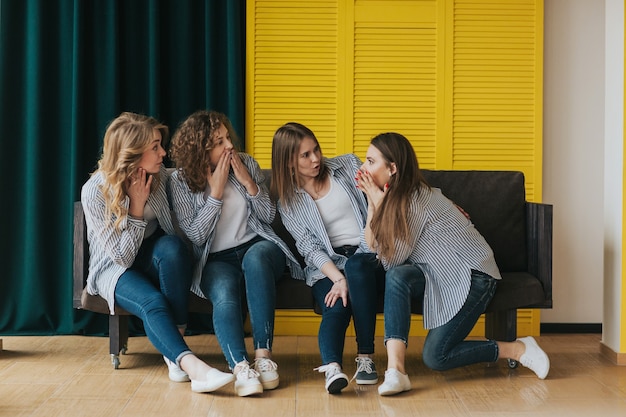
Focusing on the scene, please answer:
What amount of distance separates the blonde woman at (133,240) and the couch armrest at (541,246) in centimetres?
137

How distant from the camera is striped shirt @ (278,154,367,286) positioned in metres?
3.11

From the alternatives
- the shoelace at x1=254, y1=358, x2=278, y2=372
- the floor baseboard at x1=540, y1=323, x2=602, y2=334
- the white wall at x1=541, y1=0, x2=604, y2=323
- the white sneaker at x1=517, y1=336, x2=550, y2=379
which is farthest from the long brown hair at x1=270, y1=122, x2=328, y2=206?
the floor baseboard at x1=540, y1=323, x2=602, y2=334

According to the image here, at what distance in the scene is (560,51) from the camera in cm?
405

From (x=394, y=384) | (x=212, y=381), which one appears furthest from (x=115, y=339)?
(x=394, y=384)

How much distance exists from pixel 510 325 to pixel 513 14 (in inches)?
64.5

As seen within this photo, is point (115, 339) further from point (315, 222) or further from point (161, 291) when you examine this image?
point (315, 222)

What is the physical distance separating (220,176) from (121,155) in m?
0.38

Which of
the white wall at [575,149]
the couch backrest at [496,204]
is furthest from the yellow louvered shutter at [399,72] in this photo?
the couch backrest at [496,204]

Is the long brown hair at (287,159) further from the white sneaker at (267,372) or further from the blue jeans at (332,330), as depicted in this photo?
the white sneaker at (267,372)

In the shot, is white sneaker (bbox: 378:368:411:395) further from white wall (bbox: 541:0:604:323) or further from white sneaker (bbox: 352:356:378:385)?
white wall (bbox: 541:0:604:323)

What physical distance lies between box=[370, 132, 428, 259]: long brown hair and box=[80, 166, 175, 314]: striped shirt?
863mm

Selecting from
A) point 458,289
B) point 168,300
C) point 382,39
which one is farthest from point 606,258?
point 168,300

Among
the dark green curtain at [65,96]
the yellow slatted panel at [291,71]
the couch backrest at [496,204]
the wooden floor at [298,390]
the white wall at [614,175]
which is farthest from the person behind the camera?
the yellow slatted panel at [291,71]

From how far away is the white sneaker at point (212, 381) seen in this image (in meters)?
2.69
